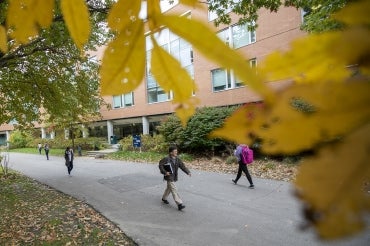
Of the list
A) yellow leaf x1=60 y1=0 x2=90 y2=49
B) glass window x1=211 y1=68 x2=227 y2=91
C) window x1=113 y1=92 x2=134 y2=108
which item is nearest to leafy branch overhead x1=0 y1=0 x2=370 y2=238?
yellow leaf x1=60 y1=0 x2=90 y2=49

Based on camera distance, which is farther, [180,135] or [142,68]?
[180,135]

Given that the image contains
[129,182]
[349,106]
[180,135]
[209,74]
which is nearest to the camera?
[349,106]

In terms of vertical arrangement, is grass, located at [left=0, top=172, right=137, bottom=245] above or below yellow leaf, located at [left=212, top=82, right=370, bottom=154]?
below

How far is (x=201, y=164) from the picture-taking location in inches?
616

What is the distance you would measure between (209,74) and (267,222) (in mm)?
15576

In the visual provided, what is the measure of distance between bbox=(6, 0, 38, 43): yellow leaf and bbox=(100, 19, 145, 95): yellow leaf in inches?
9.5

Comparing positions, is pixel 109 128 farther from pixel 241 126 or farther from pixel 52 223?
pixel 241 126

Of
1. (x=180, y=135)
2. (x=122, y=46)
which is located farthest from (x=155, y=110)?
(x=122, y=46)

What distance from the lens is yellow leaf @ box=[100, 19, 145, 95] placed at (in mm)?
558

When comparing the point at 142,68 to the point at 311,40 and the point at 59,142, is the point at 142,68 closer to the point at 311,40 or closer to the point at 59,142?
the point at 311,40

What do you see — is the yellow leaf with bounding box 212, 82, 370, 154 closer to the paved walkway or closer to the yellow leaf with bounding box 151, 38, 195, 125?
the yellow leaf with bounding box 151, 38, 195, 125

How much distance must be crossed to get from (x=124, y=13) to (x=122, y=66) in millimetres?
109

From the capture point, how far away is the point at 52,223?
7.49 meters

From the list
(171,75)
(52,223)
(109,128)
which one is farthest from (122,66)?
(109,128)
